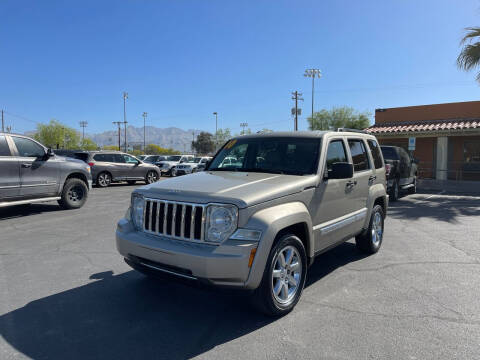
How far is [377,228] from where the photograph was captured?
5.97 metres

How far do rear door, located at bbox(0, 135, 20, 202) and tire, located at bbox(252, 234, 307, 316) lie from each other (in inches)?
283

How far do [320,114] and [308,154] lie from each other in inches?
2217

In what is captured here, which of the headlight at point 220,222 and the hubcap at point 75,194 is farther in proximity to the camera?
the hubcap at point 75,194

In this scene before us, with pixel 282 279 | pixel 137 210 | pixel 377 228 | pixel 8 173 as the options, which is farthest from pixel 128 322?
pixel 8 173

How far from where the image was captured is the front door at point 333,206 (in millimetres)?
4203

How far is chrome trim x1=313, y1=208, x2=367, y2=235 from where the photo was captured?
4243 millimetres

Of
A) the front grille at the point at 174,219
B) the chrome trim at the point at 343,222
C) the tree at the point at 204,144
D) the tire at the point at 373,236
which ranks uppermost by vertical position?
the tree at the point at 204,144

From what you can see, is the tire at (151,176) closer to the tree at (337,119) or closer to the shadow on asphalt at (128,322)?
the shadow on asphalt at (128,322)

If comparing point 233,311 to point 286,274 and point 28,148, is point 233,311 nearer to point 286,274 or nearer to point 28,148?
point 286,274

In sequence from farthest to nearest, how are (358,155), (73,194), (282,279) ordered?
(73,194), (358,155), (282,279)

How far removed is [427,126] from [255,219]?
19.3 meters

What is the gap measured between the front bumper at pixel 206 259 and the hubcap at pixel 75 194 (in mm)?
7556

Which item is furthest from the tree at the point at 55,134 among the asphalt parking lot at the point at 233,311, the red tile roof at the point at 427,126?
the asphalt parking lot at the point at 233,311

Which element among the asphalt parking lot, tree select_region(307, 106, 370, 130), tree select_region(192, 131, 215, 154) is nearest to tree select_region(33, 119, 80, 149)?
tree select_region(192, 131, 215, 154)
